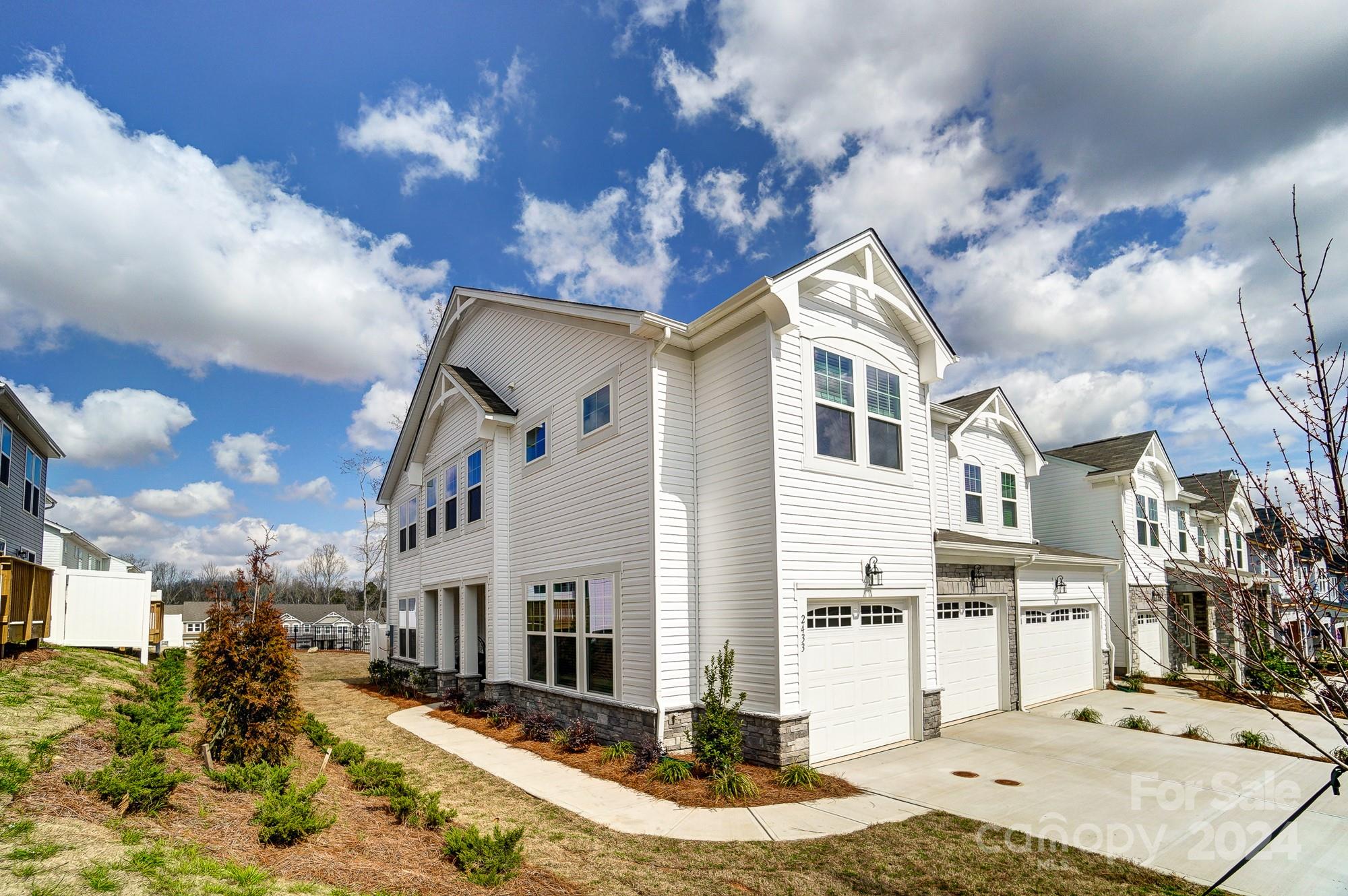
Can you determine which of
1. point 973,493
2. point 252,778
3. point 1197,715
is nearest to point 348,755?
point 252,778

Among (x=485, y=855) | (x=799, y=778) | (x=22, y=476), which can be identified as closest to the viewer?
(x=485, y=855)

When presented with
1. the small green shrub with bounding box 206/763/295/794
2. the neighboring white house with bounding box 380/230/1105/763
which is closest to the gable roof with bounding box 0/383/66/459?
the neighboring white house with bounding box 380/230/1105/763

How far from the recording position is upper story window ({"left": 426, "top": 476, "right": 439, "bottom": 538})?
63.1 feet

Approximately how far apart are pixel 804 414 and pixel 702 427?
1.69 meters

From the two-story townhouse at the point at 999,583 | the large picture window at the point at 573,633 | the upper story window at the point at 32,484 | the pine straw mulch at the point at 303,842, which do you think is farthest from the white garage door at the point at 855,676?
the upper story window at the point at 32,484

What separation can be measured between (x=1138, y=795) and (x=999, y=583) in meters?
6.18

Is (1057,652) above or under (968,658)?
under

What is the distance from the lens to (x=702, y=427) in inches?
444

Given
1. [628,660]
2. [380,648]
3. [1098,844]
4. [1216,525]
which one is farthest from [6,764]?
[1216,525]

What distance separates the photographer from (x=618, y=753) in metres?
10.6

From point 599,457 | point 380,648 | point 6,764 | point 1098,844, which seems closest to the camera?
point 6,764

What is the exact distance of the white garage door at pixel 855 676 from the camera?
1020 centimetres

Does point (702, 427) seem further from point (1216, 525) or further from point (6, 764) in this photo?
point (1216, 525)

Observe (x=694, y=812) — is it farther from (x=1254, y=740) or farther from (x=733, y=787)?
(x=1254, y=740)
